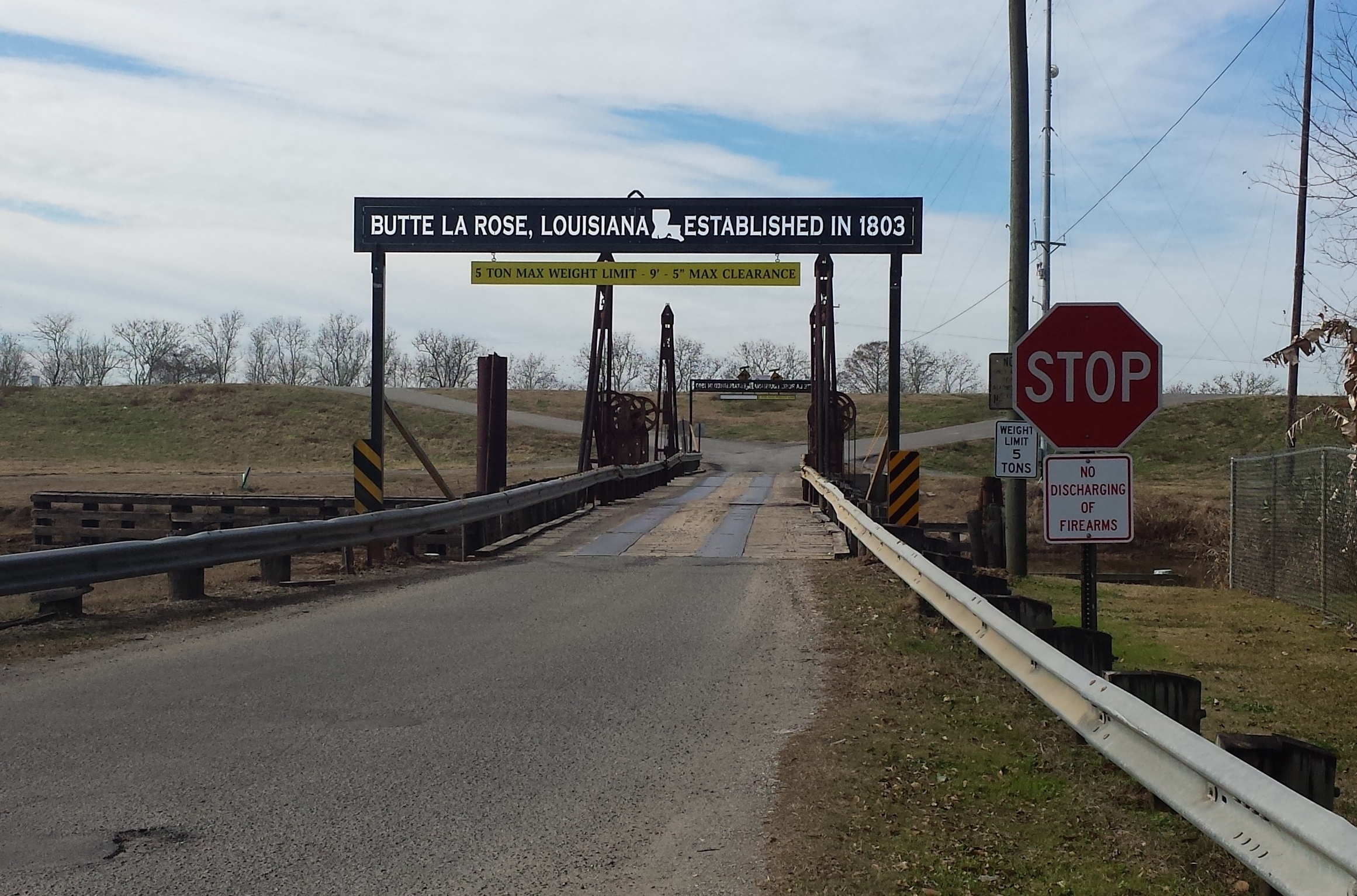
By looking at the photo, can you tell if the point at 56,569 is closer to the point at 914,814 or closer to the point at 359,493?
the point at 914,814

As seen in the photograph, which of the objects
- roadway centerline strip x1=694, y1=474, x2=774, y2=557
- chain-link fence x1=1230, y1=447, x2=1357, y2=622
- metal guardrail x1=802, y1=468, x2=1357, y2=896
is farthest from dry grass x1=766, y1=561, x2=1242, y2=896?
roadway centerline strip x1=694, y1=474, x2=774, y2=557

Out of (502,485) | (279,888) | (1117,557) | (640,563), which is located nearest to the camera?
(279,888)

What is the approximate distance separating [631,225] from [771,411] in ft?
303

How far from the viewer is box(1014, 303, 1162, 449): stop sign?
7.57 m

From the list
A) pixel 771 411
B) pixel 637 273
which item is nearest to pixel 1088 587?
pixel 637 273

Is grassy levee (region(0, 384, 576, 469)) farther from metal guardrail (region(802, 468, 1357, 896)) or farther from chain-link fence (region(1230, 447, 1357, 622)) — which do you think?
metal guardrail (region(802, 468, 1357, 896))

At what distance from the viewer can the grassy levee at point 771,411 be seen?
91.8m

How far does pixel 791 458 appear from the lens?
74188 mm

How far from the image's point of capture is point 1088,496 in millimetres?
7359

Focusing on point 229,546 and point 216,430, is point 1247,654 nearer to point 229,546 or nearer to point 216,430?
point 229,546

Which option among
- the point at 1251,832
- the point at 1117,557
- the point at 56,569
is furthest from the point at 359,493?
the point at 1117,557

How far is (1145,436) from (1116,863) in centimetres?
7102

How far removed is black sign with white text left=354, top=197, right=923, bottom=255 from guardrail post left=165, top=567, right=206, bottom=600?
34.8ft

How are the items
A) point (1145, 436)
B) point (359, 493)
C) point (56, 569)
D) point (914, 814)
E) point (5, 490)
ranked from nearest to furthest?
point (914, 814)
point (56, 569)
point (359, 493)
point (5, 490)
point (1145, 436)
